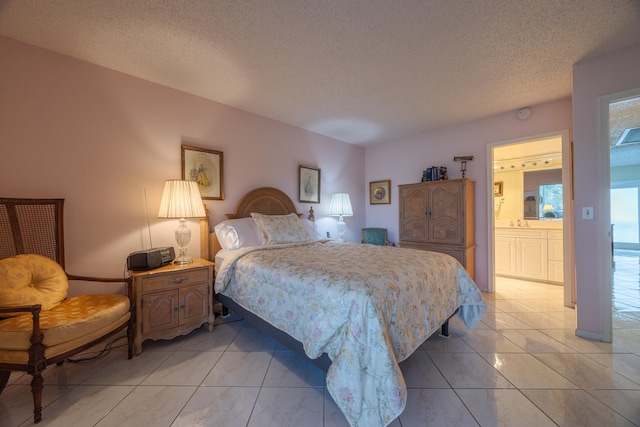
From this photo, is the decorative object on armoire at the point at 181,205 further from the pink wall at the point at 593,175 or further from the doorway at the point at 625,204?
the doorway at the point at 625,204

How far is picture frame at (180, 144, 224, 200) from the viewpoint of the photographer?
265cm

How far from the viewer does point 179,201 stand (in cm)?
224

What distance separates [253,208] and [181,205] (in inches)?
38.9

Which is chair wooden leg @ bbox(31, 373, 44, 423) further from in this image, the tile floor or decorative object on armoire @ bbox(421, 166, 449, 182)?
decorative object on armoire @ bbox(421, 166, 449, 182)

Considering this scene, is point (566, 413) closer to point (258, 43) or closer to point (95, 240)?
point (258, 43)

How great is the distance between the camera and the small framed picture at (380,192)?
452 cm

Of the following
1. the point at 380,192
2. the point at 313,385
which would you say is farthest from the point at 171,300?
the point at 380,192

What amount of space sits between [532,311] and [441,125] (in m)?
2.78

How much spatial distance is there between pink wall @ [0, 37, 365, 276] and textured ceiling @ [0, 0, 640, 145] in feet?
0.58

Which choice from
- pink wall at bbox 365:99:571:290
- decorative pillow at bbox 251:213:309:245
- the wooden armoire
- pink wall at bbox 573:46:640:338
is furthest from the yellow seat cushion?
pink wall at bbox 365:99:571:290

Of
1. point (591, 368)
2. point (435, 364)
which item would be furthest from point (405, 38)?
point (591, 368)

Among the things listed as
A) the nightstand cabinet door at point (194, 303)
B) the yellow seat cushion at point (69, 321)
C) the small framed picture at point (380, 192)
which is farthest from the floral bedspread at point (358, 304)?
the small framed picture at point (380, 192)

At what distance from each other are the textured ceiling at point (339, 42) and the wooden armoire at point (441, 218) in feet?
4.06

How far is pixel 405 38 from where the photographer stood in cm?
184
